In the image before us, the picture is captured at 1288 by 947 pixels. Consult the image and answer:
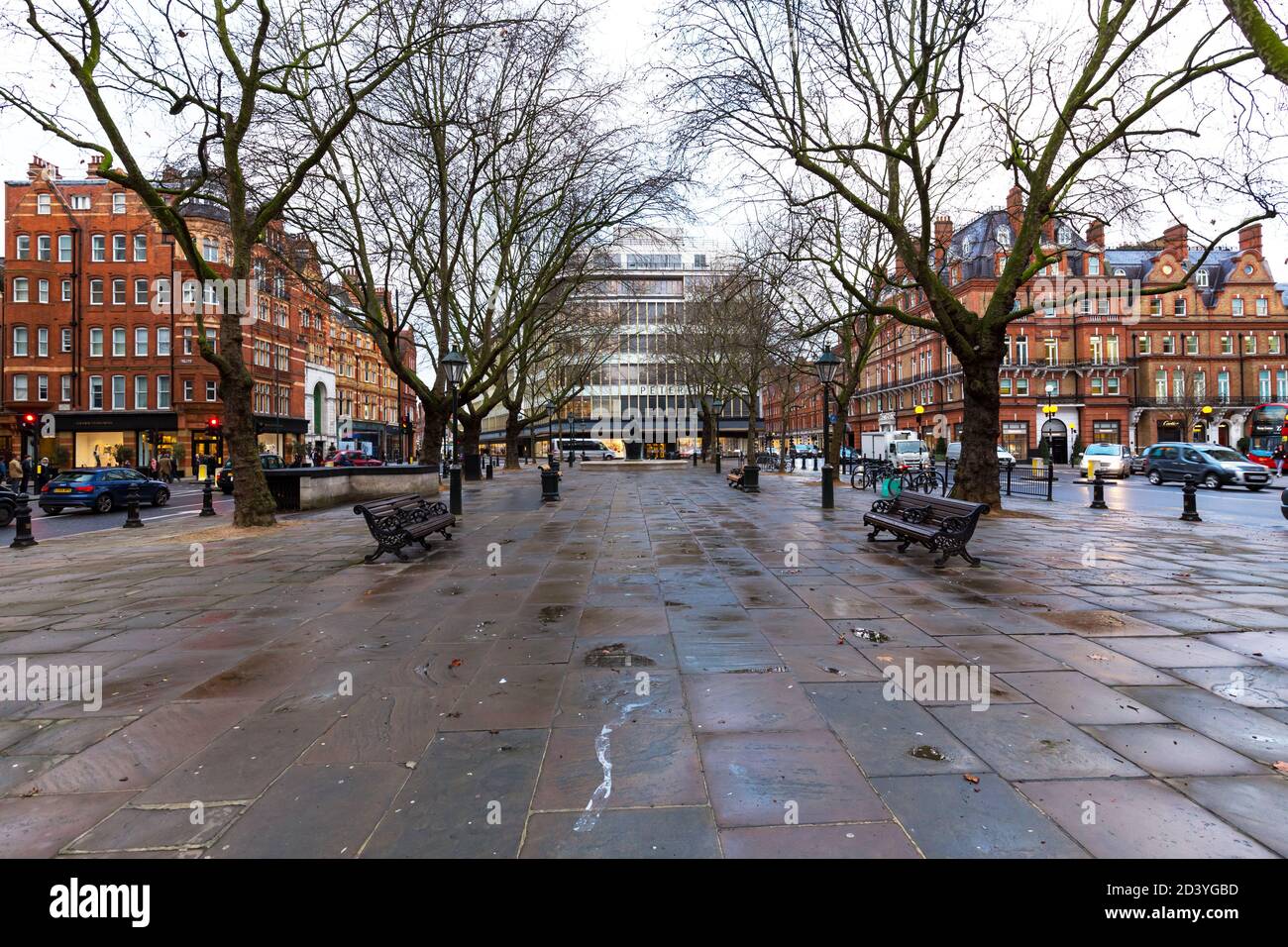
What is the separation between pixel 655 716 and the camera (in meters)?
3.87

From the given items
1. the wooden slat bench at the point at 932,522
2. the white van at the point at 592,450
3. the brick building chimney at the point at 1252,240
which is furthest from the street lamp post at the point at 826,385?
the brick building chimney at the point at 1252,240

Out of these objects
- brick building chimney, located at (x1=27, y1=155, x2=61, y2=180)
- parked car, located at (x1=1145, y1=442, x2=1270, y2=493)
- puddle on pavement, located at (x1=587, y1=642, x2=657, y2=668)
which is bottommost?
puddle on pavement, located at (x1=587, y1=642, x2=657, y2=668)

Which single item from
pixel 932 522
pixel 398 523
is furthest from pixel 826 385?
pixel 398 523

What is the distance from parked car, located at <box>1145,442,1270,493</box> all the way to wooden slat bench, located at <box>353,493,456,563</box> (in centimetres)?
2894

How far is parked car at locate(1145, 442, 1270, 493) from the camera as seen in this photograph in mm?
23766

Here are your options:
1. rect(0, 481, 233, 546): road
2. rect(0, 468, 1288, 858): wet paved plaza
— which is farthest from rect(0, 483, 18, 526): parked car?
rect(0, 468, 1288, 858): wet paved plaza

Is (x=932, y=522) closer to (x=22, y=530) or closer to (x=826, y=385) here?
(x=826, y=385)

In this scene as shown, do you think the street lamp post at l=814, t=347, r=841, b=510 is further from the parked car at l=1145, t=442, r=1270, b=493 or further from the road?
the parked car at l=1145, t=442, r=1270, b=493

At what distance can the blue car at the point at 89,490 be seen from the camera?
19656 millimetres

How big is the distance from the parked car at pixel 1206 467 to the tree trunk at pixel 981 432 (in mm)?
16612

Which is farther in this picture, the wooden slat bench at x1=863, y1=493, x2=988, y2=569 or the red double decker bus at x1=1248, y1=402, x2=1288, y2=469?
the red double decker bus at x1=1248, y1=402, x2=1288, y2=469

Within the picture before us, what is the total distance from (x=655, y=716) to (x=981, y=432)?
1377 cm

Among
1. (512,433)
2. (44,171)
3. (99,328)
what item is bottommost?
(512,433)
